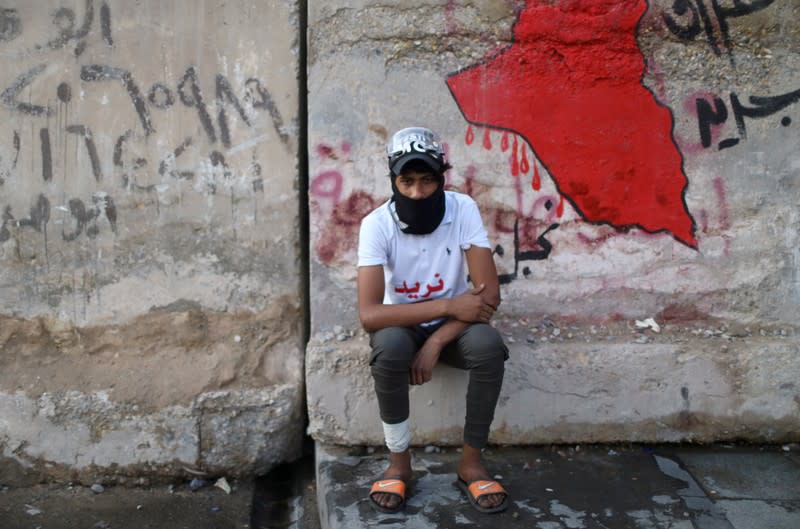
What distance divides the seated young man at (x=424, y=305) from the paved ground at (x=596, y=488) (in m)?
Answer: 0.10

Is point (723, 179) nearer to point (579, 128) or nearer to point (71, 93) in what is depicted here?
point (579, 128)

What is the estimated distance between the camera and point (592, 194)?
3490 millimetres

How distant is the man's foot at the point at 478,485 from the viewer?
2918mm

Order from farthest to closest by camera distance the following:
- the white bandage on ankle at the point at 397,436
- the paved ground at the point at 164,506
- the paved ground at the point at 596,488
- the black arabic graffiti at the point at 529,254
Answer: the black arabic graffiti at the point at 529,254
the paved ground at the point at 164,506
the white bandage on ankle at the point at 397,436
the paved ground at the point at 596,488

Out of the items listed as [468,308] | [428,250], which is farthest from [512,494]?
[428,250]

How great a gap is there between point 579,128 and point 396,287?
111cm

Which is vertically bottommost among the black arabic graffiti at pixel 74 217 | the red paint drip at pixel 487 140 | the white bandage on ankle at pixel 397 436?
the white bandage on ankle at pixel 397 436

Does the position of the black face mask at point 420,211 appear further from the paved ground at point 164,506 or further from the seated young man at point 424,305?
the paved ground at point 164,506

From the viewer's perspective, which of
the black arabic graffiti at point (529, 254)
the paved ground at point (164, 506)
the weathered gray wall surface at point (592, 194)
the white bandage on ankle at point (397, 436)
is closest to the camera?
the white bandage on ankle at point (397, 436)

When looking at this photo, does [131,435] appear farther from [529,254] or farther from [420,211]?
[529,254]

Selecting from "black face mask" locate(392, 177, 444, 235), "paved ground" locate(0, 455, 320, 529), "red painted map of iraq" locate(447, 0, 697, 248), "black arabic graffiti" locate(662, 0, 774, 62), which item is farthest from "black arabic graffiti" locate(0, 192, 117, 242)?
"black arabic graffiti" locate(662, 0, 774, 62)

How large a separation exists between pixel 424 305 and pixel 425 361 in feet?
A: 0.69

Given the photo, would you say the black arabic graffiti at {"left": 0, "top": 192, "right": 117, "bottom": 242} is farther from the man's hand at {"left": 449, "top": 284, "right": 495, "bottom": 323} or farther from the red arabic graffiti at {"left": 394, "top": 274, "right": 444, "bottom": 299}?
the man's hand at {"left": 449, "top": 284, "right": 495, "bottom": 323}

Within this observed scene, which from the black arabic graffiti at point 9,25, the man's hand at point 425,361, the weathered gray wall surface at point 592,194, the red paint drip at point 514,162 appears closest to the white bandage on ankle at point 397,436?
the man's hand at point 425,361
